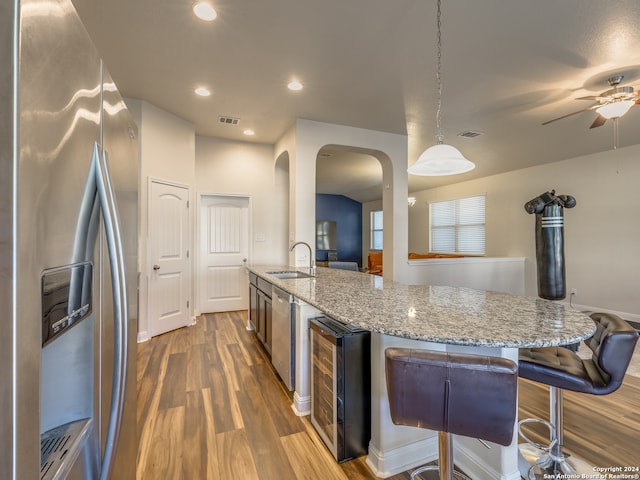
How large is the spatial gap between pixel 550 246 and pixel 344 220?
7.10 meters

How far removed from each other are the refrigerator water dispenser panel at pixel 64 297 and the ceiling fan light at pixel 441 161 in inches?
84.8

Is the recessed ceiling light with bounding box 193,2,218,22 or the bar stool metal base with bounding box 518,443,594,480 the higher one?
the recessed ceiling light with bounding box 193,2,218,22

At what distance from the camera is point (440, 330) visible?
124cm

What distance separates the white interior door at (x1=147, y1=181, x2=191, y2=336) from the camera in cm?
396

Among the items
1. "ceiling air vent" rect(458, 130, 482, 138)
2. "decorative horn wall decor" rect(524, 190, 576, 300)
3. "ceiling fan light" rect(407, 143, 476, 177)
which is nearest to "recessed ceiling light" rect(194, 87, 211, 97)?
"ceiling fan light" rect(407, 143, 476, 177)

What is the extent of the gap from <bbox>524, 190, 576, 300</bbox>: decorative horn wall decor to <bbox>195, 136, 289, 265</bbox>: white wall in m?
3.82

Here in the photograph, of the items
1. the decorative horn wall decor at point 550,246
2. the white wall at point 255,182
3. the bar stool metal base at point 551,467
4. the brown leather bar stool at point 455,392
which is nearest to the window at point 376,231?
the white wall at point 255,182

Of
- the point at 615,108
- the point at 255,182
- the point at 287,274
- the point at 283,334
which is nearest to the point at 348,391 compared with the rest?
the point at 283,334

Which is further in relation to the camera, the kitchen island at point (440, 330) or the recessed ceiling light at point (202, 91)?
the recessed ceiling light at point (202, 91)

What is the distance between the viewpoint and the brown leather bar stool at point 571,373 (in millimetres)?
1406

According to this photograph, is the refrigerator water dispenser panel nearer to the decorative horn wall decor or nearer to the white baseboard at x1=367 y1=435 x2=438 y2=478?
the white baseboard at x1=367 y1=435 x2=438 y2=478

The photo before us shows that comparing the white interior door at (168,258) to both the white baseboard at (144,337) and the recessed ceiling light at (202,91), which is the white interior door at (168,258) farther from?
the recessed ceiling light at (202,91)

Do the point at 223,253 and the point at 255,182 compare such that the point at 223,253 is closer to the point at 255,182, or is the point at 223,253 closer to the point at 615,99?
the point at 255,182

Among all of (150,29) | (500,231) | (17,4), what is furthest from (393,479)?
(500,231)
